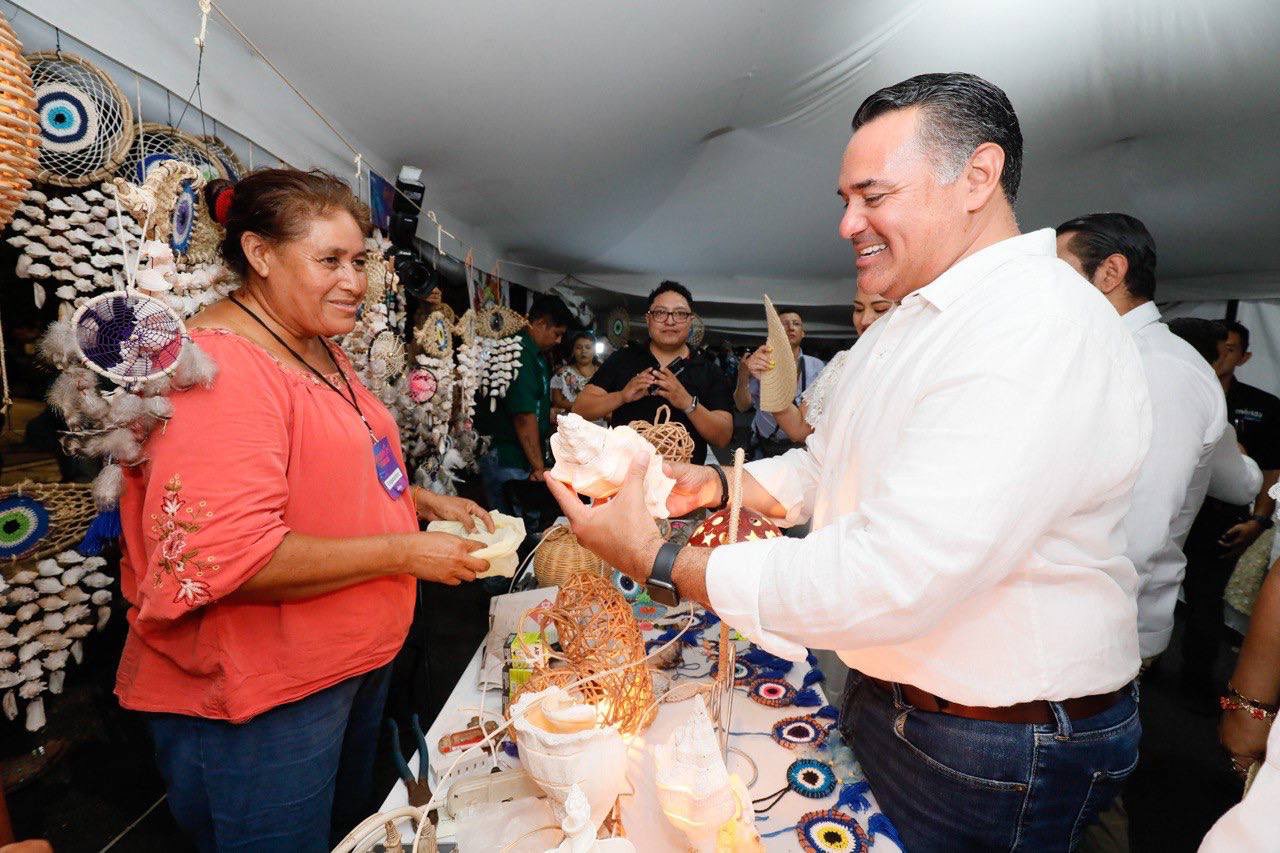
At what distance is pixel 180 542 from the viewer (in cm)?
111

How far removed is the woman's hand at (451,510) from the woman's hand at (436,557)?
34 cm

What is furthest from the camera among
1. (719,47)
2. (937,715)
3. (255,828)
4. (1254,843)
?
(719,47)

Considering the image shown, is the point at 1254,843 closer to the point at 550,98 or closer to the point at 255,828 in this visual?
the point at 255,828

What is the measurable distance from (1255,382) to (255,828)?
9.50 metres

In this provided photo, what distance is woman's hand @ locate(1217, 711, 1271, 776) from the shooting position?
141 cm

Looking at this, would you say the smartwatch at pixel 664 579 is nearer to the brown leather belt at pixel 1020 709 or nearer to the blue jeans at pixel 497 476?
the brown leather belt at pixel 1020 709

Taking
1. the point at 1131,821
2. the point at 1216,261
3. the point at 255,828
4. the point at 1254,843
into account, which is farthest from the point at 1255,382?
the point at 255,828

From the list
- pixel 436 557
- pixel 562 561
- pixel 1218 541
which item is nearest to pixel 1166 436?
pixel 562 561

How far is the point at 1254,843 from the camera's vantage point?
2.00ft

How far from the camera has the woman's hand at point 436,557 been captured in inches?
52.9

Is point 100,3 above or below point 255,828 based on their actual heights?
above

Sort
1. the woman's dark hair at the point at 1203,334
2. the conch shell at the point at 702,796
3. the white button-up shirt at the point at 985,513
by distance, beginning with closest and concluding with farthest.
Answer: the white button-up shirt at the point at 985,513
the conch shell at the point at 702,796
the woman's dark hair at the point at 1203,334

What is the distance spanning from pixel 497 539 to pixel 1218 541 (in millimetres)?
4416

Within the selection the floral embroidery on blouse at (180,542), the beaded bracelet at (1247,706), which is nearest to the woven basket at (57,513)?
the floral embroidery on blouse at (180,542)
